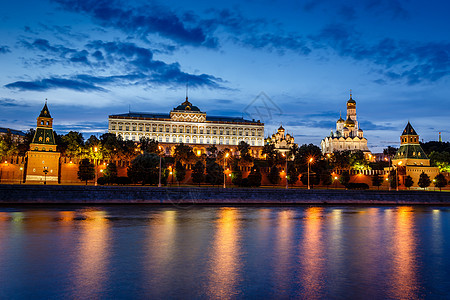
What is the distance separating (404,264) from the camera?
19.0 m

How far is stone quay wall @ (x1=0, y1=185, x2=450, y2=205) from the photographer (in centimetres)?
4328

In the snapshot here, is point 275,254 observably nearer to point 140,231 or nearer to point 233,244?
point 233,244

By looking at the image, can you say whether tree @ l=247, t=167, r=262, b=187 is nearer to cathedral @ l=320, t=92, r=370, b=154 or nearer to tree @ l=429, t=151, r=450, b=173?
tree @ l=429, t=151, r=450, b=173

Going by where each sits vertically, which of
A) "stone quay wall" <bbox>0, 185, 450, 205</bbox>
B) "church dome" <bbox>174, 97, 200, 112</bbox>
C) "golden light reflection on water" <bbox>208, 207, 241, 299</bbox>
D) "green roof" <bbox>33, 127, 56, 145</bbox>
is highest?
"church dome" <bbox>174, 97, 200, 112</bbox>

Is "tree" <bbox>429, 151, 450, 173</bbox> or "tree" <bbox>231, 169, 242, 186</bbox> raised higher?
"tree" <bbox>429, 151, 450, 173</bbox>

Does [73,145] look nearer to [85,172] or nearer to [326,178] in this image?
[85,172]

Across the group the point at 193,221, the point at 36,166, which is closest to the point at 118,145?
the point at 36,166

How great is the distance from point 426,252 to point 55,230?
2441cm

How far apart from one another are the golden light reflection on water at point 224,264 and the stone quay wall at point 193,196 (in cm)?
1922

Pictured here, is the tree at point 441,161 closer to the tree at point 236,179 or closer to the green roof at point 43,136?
the tree at point 236,179

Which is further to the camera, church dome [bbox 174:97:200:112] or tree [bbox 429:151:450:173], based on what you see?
church dome [bbox 174:97:200:112]

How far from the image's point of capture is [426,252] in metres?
22.5

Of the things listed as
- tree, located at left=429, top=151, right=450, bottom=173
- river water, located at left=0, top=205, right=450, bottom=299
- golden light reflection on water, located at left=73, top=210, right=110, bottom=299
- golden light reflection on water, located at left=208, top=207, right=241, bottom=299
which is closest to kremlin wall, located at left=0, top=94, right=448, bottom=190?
tree, located at left=429, top=151, right=450, bottom=173

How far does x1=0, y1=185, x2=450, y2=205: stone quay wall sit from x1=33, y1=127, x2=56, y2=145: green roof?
112 feet
